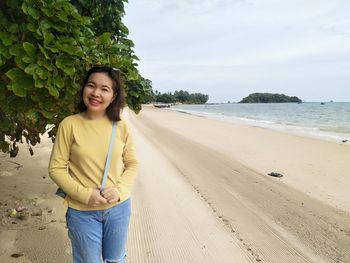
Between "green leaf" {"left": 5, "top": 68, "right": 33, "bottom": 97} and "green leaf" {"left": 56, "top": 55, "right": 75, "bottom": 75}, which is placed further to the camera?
"green leaf" {"left": 56, "top": 55, "right": 75, "bottom": 75}

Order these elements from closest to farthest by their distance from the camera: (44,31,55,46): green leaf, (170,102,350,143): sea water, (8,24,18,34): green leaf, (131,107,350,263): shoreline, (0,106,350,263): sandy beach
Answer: (44,31,55,46): green leaf < (8,24,18,34): green leaf < (0,106,350,263): sandy beach < (131,107,350,263): shoreline < (170,102,350,143): sea water

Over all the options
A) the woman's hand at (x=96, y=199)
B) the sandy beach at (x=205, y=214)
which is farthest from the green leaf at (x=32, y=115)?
the sandy beach at (x=205, y=214)

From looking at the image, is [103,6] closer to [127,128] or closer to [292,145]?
[127,128]

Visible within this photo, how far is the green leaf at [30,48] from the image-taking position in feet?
9.01

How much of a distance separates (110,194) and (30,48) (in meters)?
1.29

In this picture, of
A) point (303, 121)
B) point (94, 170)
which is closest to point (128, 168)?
point (94, 170)

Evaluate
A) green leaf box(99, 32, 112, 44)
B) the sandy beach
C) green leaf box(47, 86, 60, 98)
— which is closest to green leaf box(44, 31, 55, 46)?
green leaf box(47, 86, 60, 98)

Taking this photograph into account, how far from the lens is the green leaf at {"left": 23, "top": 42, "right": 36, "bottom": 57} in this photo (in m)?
2.75

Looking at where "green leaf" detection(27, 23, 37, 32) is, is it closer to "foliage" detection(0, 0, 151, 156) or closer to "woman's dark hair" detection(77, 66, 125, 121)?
"foliage" detection(0, 0, 151, 156)

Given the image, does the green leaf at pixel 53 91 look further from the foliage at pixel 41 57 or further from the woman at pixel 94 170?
the woman at pixel 94 170

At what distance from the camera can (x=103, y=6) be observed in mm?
4688

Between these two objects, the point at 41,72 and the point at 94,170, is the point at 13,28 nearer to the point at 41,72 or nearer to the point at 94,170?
the point at 41,72

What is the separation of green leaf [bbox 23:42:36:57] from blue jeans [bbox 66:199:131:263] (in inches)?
47.3

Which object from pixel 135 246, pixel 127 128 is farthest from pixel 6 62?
pixel 135 246
